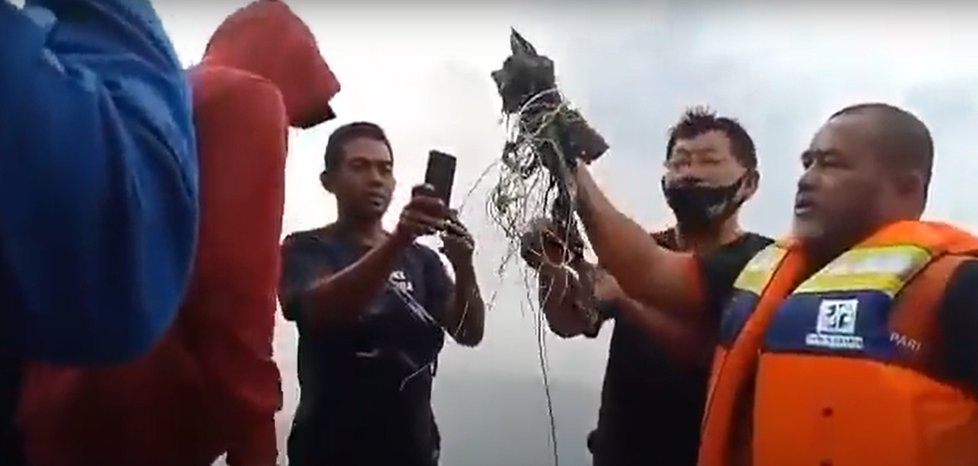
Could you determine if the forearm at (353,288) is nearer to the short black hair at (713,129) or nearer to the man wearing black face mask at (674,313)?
the man wearing black face mask at (674,313)

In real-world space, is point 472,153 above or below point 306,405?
above

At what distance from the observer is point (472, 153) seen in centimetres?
117

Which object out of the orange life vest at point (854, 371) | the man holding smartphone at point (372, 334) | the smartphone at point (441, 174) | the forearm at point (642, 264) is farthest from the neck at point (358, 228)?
the orange life vest at point (854, 371)

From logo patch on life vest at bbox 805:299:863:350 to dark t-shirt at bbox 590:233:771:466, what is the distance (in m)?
0.20

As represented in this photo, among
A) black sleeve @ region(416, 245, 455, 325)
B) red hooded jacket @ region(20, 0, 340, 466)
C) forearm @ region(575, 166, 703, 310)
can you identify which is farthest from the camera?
black sleeve @ region(416, 245, 455, 325)

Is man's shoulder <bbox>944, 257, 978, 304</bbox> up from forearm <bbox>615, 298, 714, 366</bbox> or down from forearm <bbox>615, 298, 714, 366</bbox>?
up

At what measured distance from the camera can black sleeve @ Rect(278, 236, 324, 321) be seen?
47.8 inches

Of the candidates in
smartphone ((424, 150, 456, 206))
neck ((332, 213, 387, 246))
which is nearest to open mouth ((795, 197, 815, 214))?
smartphone ((424, 150, 456, 206))

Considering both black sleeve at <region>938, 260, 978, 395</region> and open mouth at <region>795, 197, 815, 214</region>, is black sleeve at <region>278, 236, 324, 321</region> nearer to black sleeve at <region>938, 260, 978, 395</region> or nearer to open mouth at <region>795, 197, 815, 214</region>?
open mouth at <region>795, 197, 815, 214</region>

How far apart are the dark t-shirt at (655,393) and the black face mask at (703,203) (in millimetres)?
29

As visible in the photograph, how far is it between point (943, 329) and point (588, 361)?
0.39 meters

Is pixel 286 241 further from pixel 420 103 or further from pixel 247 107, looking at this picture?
pixel 247 107

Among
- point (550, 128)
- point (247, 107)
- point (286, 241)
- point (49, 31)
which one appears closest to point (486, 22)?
point (550, 128)

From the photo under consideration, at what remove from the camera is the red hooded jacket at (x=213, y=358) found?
716mm
